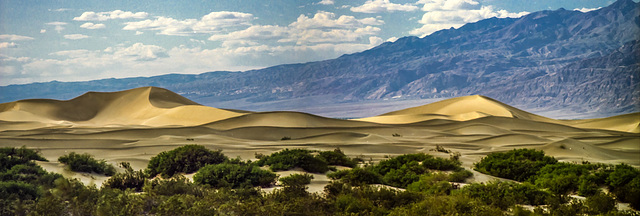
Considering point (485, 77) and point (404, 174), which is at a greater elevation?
point (485, 77)

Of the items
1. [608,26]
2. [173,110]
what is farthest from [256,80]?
[608,26]

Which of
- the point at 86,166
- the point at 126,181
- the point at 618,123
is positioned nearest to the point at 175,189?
the point at 126,181

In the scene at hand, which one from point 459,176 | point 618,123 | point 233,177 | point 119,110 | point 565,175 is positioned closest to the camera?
point 233,177

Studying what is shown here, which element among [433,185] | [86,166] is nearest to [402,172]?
[433,185]

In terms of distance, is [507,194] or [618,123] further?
[618,123]

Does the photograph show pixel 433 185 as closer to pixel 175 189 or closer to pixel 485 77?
pixel 175 189

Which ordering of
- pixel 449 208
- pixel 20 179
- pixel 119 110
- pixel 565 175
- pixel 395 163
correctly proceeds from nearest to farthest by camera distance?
pixel 449 208, pixel 20 179, pixel 565 175, pixel 395 163, pixel 119 110

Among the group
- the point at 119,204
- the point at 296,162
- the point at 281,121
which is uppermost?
the point at 281,121

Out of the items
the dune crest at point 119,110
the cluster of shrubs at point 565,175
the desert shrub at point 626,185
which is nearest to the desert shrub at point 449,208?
the cluster of shrubs at point 565,175
